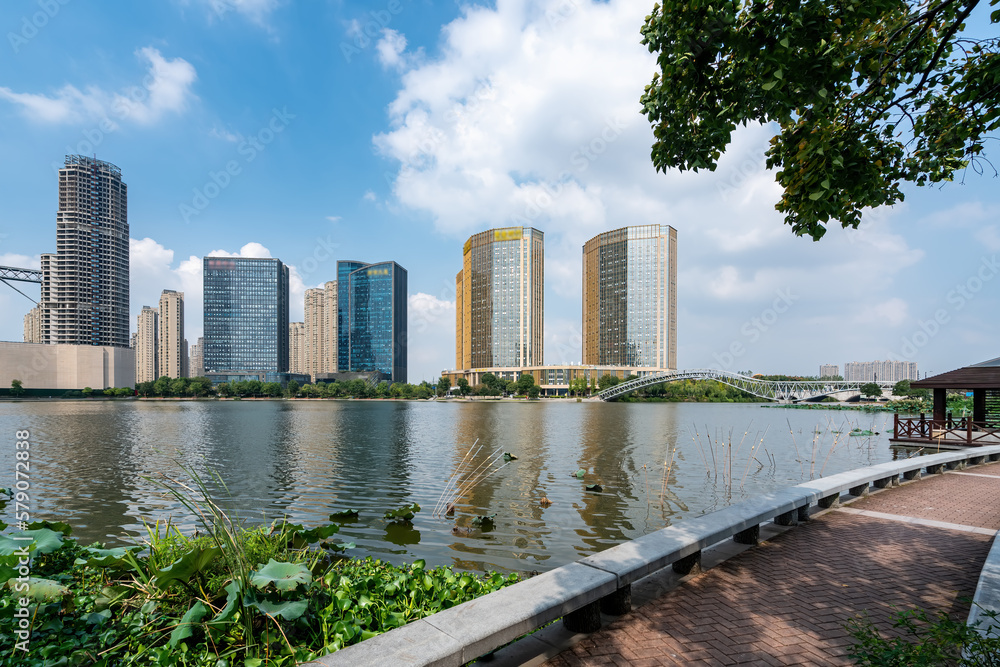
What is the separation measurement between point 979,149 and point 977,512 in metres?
6.83

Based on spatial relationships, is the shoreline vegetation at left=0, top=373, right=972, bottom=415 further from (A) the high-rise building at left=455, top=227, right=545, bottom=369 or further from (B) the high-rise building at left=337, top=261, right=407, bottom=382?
(B) the high-rise building at left=337, top=261, right=407, bottom=382

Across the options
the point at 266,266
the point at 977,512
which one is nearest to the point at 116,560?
the point at 977,512

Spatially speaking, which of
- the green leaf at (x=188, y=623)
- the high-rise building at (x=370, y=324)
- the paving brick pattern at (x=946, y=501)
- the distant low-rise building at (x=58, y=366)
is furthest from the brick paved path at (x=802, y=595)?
the high-rise building at (x=370, y=324)

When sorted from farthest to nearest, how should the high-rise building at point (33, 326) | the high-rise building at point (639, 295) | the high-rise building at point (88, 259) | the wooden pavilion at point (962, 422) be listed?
1. the high-rise building at point (639, 295)
2. the high-rise building at point (33, 326)
3. the high-rise building at point (88, 259)
4. the wooden pavilion at point (962, 422)

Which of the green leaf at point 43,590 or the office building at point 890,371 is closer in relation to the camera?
the green leaf at point 43,590

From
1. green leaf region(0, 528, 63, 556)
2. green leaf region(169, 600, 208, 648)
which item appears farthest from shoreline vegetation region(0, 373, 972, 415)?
green leaf region(169, 600, 208, 648)

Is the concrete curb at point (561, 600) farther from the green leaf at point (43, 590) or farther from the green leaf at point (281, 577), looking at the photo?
the green leaf at point (43, 590)

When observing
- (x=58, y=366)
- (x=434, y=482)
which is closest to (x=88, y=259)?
(x=58, y=366)

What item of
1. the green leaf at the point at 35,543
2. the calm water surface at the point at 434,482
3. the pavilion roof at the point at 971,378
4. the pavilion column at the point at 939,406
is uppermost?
the pavilion roof at the point at 971,378

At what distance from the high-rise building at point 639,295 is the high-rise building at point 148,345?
170301 mm

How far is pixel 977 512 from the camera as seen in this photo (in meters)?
8.36

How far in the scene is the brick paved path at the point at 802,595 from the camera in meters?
3.70

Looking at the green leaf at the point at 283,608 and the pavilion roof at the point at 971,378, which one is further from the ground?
the pavilion roof at the point at 971,378

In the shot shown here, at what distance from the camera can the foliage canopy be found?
3.83m
